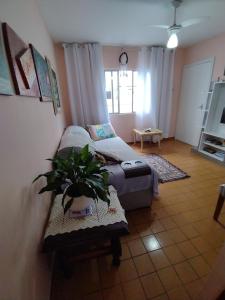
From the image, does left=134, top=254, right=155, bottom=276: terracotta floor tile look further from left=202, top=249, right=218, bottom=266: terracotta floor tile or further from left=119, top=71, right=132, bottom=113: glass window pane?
left=119, top=71, right=132, bottom=113: glass window pane

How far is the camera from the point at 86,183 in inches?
44.0

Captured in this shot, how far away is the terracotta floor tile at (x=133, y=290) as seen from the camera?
1.15 meters

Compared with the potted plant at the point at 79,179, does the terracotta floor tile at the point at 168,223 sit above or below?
below

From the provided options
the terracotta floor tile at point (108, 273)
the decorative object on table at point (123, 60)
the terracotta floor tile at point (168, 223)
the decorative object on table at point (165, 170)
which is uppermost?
the decorative object on table at point (123, 60)

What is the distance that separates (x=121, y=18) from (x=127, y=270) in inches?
121

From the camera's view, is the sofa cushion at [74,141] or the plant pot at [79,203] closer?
the plant pot at [79,203]

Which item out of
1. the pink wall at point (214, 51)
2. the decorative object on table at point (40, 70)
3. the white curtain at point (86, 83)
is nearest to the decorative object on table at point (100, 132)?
the white curtain at point (86, 83)

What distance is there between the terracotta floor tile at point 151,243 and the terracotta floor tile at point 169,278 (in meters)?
0.20

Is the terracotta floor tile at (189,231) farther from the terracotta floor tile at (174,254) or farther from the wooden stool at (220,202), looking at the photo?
the wooden stool at (220,202)

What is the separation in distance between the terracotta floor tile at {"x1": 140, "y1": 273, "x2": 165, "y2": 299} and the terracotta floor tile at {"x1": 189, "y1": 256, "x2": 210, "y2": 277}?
344 mm

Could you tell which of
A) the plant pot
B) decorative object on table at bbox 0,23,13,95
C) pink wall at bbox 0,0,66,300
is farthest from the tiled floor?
decorative object on table at bbox 0,23,13,95

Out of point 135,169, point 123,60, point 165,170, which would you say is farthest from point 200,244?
point 123,60

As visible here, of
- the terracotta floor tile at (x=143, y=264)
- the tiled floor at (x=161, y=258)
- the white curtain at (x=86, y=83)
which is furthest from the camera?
the white curtain at (x=86, y=83)

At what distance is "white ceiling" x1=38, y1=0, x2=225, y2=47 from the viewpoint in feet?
6.19
